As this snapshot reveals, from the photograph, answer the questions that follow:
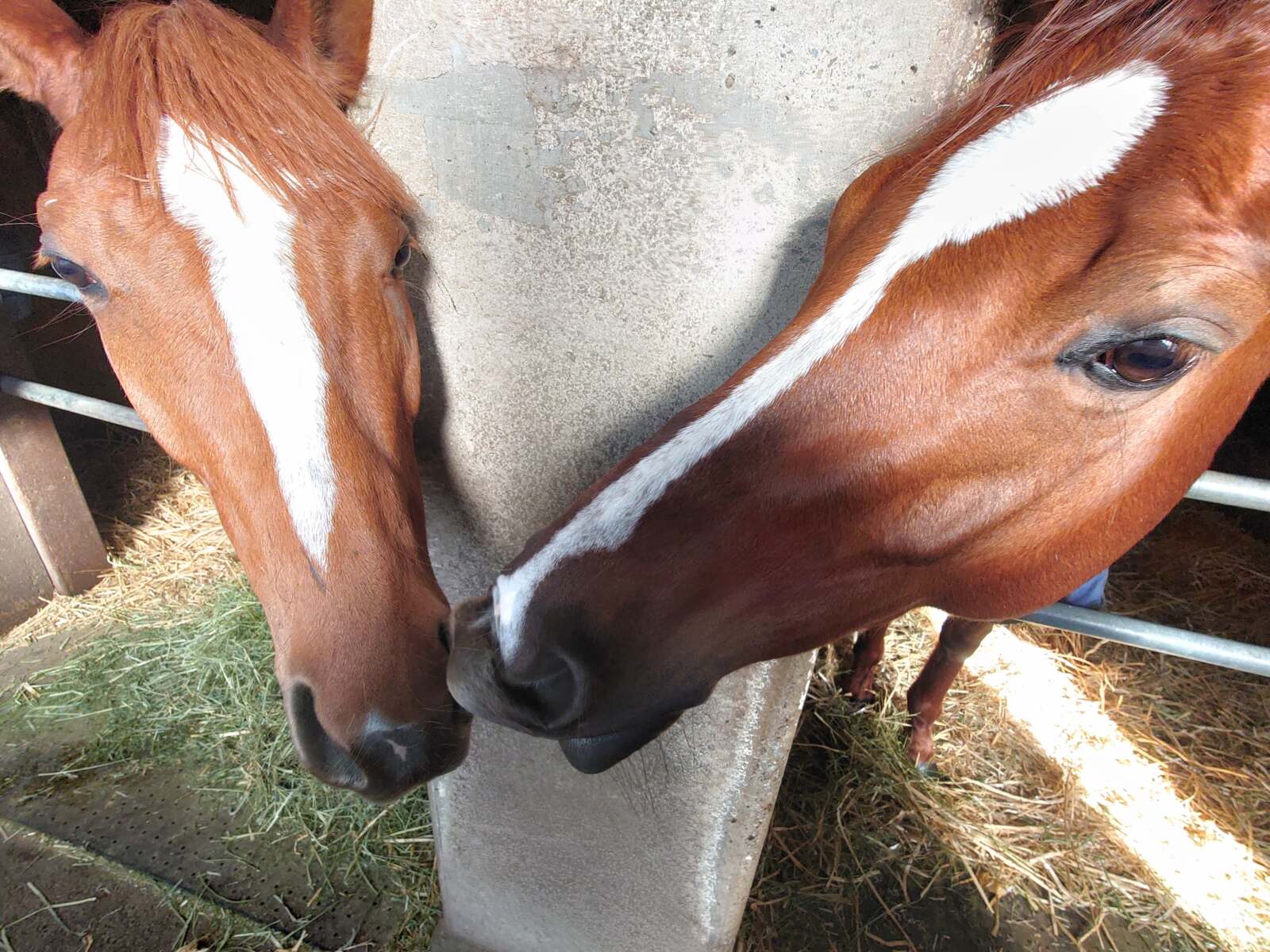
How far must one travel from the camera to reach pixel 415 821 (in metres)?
1.96

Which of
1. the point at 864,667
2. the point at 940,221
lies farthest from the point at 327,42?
the point at 864,667

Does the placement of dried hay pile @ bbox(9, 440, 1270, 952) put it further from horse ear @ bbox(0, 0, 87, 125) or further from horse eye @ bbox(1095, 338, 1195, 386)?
horse ear @ bbox(0, 0, 87, 125)

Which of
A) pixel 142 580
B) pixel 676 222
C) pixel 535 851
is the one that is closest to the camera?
pixel 676 222

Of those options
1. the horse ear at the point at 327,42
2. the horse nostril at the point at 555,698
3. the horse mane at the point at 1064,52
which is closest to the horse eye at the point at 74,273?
the horse ear at the point at 327,42

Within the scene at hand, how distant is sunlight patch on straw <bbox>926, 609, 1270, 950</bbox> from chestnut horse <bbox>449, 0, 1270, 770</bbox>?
185 centimetres

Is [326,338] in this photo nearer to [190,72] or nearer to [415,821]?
[190,72]

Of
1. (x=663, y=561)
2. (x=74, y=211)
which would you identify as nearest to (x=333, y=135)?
(x=74, y=211)

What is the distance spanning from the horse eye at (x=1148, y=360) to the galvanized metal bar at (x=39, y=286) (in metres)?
1.82

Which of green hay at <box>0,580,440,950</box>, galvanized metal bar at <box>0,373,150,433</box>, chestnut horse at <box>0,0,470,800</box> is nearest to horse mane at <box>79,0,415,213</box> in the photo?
chestnut horse at <box>0,0,470,800</box>

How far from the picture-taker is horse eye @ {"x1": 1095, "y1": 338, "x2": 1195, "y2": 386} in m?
0.66

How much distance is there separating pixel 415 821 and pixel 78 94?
188cm

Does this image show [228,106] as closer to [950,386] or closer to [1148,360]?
[950,386]

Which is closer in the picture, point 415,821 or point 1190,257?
point 1190,257

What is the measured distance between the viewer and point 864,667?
240 centimetres
